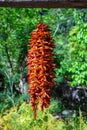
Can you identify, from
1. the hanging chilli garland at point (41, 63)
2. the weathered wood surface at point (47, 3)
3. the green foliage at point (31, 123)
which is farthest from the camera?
the green foliage at point (31, 123)

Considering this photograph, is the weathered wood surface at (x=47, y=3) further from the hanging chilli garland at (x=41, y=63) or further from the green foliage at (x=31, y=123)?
the green foliage at (x=31, y=123)

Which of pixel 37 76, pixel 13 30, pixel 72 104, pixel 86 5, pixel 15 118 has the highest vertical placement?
pixel 86 5

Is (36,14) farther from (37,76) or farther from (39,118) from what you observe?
(37,76)

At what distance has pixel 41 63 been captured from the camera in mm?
2555

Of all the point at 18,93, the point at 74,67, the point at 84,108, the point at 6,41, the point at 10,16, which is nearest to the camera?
the point at 74,67

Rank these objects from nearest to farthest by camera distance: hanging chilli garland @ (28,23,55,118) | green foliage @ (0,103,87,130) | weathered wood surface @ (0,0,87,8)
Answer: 1. weathered wood surface @ (0,0,87,8)
2. hanging chilli garland @ (28,23,55,118)
3. green foliage @ (0,103,87,130)

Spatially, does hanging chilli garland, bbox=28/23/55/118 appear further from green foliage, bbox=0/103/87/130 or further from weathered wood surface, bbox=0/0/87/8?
green foliage, bbox=0/103/87/130

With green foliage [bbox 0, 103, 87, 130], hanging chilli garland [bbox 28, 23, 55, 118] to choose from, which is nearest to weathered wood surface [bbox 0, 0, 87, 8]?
hanging chilli garland [bbox 28, 23, 55, 118]

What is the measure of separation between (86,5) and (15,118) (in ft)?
12.3

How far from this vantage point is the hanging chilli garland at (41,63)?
258 cm

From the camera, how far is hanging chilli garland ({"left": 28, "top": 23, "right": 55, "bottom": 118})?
2580 millimetres

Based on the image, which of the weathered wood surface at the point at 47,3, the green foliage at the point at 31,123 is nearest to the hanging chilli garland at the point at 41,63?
the weathered wood surface at the point at 47,3

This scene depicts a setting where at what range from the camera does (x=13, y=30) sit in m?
8.84

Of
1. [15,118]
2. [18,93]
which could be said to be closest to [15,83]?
[18,93]
